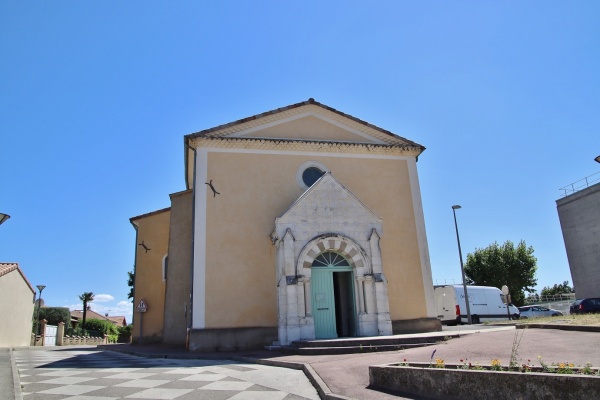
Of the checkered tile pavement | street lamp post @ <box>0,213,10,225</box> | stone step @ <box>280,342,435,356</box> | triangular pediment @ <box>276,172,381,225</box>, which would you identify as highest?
triangular pediment @ <box>276,172,381,225</box>

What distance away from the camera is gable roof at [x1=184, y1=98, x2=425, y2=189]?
18.6 meters

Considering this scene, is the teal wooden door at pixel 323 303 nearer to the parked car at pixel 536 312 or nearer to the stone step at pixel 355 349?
the stone step at pixel 355 349

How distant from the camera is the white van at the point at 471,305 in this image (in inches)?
1182

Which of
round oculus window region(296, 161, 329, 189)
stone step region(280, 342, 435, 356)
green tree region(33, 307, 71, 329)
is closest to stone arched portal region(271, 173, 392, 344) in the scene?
stone step region(280, 342, 435, 356)

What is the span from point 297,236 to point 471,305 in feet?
66.0

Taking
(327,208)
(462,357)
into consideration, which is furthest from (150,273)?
(462,357)

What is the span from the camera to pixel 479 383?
5.87 m

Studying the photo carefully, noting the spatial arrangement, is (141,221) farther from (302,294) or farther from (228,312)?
(302,294)

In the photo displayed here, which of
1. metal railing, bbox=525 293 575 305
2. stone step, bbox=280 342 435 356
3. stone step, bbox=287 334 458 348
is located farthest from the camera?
metal railing, bbox=525 293 575 305

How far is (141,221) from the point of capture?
25.4m

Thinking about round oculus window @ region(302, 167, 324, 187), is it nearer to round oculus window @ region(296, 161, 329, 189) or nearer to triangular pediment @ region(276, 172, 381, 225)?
round oculus window @ region(296, 161, 329, 189)

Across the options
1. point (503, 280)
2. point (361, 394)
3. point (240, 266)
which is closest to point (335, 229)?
point (240, 266)

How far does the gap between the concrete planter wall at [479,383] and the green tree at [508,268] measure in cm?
4791

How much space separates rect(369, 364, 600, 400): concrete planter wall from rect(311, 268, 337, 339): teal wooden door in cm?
831
